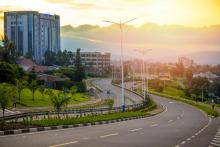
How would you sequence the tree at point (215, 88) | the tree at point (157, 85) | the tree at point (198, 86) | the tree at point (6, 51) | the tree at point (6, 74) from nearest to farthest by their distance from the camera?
1. the tree at point (6, 74)
2. the tree at point (6, 51)
3. the tree at point (198, 86)
4. the tree at point (157, 85)
5. the tree at point (215, 88)

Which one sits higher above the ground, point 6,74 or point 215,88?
point 6,74

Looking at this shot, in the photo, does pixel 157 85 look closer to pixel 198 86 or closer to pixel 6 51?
pixel 198 86

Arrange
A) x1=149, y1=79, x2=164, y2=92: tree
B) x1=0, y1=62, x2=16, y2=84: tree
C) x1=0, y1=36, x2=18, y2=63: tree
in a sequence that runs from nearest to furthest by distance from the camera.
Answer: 1. x1=0, y1=62, x2=16, y2=84: tree
2. x1=0, y1=36, x2=18, y2=63: tree
3. x1=149, y1=79, x2=164, y2=92: tree

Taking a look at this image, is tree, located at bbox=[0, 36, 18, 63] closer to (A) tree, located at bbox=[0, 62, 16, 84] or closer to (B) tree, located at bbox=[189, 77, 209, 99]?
(A) tree, located at bbox=[0, 62, 16, 84]

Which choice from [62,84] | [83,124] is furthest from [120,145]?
[62,84]

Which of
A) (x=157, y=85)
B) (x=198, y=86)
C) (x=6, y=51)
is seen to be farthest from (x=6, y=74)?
(x=198, y=86)

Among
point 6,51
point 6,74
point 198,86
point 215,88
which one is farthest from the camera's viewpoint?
point 215,88

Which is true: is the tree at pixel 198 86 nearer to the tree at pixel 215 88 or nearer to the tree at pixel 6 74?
the tree at pixel 215 88

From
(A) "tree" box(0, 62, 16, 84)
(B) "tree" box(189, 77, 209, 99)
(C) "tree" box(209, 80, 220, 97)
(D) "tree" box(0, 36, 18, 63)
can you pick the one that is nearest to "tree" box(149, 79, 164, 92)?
(B) "tree" box(189, 77, 209, 99)

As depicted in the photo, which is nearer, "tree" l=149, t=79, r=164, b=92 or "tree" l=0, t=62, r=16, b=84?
"tree" l=0, t=62, r=16, b=84

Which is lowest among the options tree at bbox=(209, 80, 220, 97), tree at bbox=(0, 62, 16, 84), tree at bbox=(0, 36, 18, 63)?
tree at bbox=(209, 80, 220, 97)

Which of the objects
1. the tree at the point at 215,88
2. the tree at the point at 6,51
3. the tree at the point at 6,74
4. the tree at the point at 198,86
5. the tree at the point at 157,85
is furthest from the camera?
the tree at the point at 215,88

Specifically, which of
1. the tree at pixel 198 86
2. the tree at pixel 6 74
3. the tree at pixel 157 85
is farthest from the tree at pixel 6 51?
the tree at pixel 198 86

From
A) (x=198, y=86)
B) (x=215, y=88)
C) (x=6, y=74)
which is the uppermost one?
(x=6, y=74)
